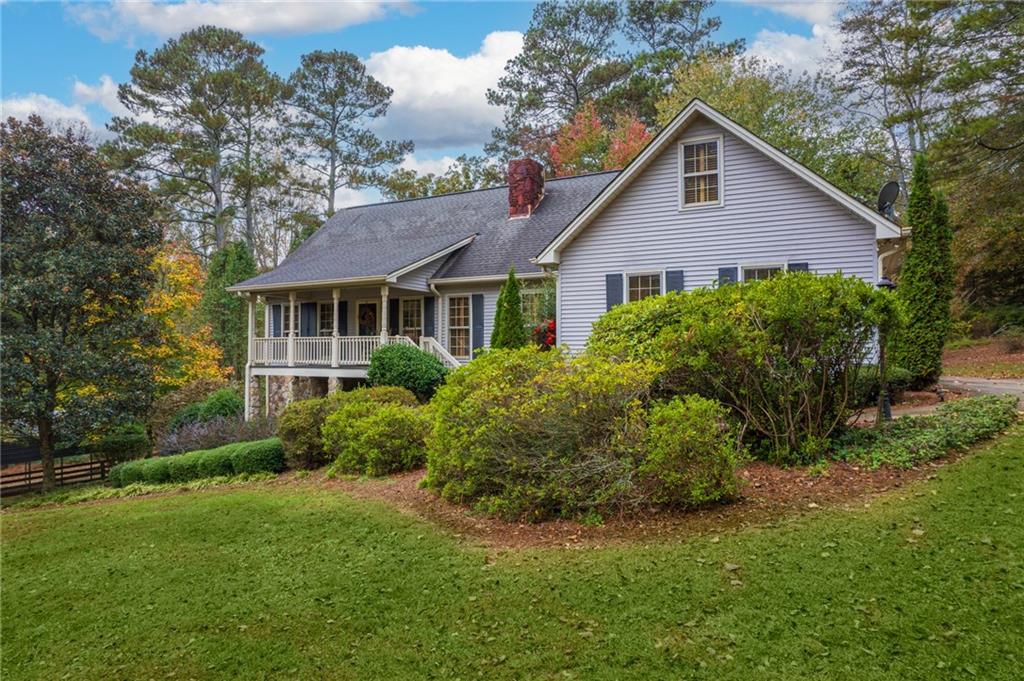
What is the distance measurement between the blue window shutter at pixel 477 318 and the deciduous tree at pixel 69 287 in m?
8.21

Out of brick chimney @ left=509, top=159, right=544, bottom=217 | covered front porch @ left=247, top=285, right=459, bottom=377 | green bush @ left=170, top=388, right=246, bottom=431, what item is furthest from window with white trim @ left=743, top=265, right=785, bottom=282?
green bush @ left=170, top=388, right=246, bottom=431

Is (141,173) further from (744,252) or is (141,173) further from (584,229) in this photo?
(744,252)

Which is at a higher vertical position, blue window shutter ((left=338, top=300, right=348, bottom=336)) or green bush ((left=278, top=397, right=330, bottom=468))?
blue window shutter ((left=338, top=300, right=348, bottom=336))

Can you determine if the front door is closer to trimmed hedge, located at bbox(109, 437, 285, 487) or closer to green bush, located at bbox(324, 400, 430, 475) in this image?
trimmed hedge, located at bbox(109, 437, 285, 487)

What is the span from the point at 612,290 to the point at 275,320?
43.8 ft

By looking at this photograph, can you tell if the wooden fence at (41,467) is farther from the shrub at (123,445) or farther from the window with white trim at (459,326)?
the window with white trim at (459,326)

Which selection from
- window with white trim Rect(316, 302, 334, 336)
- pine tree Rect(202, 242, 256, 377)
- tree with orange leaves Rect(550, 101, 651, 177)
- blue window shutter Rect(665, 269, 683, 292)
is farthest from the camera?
pine tree Rect(202, 242, 256, 377)

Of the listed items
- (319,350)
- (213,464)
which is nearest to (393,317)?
(319,350)

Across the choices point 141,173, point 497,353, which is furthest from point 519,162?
point 141,173

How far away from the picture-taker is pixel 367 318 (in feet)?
63.6

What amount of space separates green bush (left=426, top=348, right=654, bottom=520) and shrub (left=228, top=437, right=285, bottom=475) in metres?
5.65

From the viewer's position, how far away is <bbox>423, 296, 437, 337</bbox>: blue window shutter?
18.2 meters

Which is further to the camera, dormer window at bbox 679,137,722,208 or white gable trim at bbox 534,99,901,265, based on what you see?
dormer window at bbox 679,137,722,208

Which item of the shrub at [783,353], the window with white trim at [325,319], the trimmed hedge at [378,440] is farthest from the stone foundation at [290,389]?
the shrub at [783,353]
